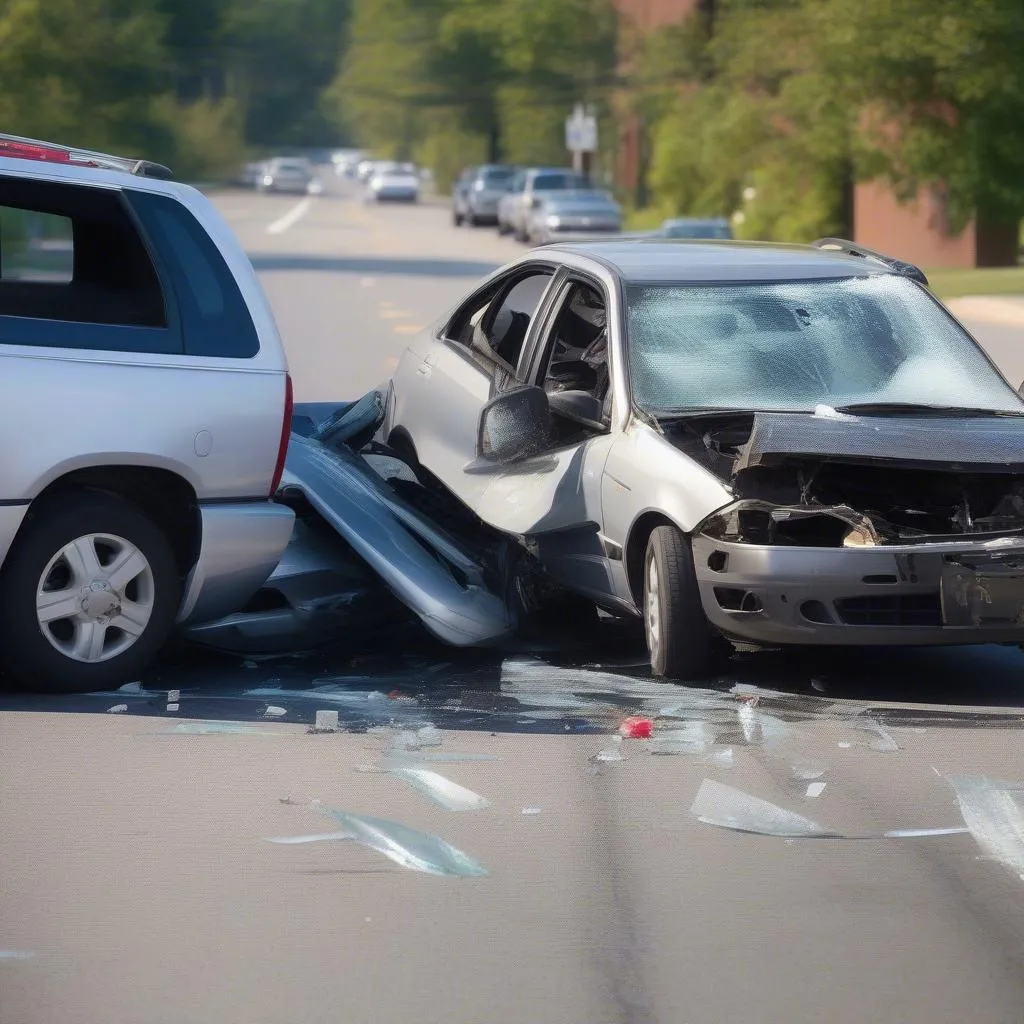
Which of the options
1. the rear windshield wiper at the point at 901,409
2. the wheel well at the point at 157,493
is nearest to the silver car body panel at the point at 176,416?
the wheel well at the point at 157,493

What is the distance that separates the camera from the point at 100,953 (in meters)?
5.01

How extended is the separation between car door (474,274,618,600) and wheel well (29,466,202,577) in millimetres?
1254

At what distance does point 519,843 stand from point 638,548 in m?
2.30

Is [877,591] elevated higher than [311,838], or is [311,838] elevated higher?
[877,591]

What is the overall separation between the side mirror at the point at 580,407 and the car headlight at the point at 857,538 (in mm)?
1167

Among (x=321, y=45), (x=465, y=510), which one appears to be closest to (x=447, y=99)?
(x=321, y=45)

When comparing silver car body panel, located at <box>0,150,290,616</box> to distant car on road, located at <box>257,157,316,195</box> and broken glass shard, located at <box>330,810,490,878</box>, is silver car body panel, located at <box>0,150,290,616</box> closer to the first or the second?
broken glass shard, located at <box>330,810,490,878</box>

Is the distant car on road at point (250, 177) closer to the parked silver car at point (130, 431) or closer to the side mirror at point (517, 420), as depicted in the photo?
the side mirror at point (517, 420)

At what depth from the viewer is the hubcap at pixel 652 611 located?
7.90 metres

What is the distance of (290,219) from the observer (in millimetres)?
79062

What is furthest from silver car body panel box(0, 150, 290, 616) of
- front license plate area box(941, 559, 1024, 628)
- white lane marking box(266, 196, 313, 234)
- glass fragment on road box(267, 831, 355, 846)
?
white lane marking box(266, 196, 313, 234)

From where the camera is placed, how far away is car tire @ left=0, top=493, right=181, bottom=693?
7.48m

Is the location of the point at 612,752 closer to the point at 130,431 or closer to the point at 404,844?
the point at 404,844

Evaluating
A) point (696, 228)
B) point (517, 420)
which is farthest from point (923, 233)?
point (517, 420)
